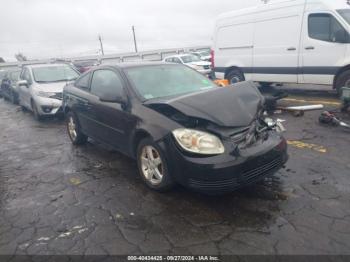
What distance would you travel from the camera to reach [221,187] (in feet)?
10.5

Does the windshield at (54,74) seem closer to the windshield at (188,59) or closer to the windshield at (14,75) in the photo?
the windshield at (14,75)

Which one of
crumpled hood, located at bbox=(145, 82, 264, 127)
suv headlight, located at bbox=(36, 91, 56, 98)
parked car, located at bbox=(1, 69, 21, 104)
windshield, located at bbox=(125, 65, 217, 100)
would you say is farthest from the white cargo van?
parked car, located at bbox=(1, 69, 21, 104)

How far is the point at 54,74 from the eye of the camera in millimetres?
9578

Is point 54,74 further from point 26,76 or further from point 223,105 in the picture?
point 223,105

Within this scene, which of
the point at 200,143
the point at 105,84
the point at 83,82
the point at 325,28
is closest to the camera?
the point at 200,143

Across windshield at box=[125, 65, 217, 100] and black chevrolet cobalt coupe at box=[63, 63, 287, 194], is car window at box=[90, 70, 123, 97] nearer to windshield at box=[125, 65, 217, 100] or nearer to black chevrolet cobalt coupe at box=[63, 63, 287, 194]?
black chevrolet cobalt coupe at box=[63, 63, 287, 194]

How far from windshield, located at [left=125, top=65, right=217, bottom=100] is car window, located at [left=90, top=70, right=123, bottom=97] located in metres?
0.22

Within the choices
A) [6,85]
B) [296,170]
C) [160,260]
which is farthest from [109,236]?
[6,85]

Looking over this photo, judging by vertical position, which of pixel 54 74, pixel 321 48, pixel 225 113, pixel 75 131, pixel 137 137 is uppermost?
pixel 321 48

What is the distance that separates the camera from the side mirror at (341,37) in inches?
290

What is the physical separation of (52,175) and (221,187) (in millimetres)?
2836

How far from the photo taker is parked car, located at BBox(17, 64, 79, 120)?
8.58 m

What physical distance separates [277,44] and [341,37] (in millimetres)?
1776

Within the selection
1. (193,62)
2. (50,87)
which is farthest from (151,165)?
(193,62)
